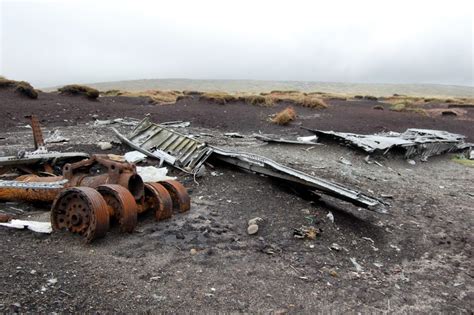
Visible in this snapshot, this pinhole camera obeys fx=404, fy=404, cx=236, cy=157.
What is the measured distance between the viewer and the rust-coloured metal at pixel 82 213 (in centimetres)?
379

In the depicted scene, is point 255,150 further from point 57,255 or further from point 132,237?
point 57,255

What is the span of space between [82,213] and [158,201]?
895mm

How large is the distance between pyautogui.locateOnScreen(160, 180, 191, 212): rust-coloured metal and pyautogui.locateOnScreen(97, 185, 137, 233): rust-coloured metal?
2.84 ft

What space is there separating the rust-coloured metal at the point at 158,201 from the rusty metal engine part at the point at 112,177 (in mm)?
142

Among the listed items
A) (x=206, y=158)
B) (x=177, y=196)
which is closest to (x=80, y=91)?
(x=206, y=158)

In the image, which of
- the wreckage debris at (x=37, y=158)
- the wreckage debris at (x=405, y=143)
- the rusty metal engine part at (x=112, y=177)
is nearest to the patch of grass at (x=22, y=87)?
the wreckage debris at (x=37, y=158)

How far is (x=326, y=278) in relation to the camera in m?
3.85

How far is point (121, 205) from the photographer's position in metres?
4.04

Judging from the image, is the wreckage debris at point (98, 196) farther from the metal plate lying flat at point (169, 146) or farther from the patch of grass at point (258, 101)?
the patch of grass at point (258, 101)

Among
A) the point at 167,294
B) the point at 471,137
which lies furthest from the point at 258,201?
the point at 471,137

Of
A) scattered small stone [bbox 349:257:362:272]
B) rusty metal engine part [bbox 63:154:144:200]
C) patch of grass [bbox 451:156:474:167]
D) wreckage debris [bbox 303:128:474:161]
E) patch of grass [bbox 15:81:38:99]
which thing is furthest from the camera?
patch of grass [bbox 15:81:38:99]

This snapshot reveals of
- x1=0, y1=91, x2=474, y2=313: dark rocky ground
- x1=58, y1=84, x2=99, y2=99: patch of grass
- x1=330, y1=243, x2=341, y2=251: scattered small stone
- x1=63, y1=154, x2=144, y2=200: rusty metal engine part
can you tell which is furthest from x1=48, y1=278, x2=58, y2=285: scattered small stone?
x1=58, y1=84, x2=99, y2=99: patch of grass

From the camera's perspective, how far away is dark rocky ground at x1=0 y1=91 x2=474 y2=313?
319 centimetres

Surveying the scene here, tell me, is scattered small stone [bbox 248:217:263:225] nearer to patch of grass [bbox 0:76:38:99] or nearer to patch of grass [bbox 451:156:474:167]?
patch of grass [bbox 451:156:474:167]
